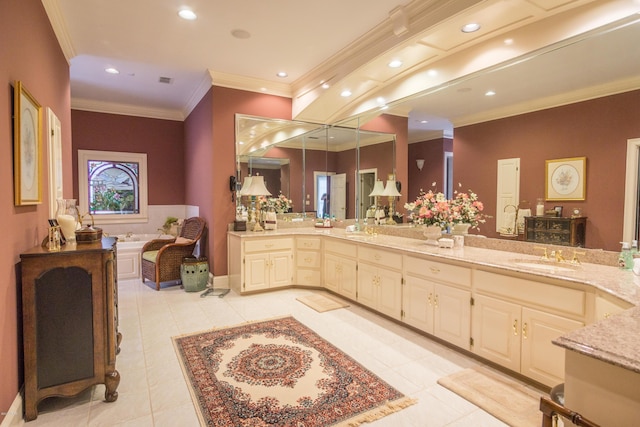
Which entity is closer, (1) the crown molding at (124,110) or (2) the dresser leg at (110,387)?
(2) the dresser leg at (110,387)

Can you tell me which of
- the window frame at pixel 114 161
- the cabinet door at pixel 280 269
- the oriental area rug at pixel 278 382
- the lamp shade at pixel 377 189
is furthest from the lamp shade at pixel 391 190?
the window frame at pixel 114 161

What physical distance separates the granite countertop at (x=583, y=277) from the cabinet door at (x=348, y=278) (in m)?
0.31

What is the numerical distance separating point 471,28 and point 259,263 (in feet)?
11.6

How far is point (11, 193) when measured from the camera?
203 centimetres

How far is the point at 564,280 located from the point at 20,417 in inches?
135

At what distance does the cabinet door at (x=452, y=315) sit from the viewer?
9.20 feet

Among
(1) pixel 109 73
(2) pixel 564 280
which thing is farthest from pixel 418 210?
(1) pixel 109 73

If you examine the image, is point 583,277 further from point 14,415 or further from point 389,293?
point 14,415

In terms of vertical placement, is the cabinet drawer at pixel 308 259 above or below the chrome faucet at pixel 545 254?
below

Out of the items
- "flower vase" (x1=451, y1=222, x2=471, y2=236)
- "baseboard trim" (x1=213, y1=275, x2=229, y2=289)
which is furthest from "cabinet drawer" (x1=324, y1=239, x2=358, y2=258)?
"baseboard trim" (x1=213, y1=275, x2=229, y2=289)

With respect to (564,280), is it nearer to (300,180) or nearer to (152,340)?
(152,340)

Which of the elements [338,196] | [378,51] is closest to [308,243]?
[338,196]

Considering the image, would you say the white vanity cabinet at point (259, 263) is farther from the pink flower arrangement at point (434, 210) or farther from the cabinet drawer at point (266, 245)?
the pink flower arrangement at point (434, 210)

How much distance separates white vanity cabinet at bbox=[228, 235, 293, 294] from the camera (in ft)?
14.9
